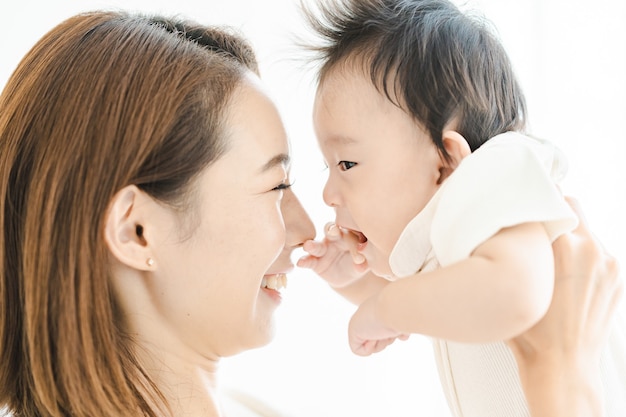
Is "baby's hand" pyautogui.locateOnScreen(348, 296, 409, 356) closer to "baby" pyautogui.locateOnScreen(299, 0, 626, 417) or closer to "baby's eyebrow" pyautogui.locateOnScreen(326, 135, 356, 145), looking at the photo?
"baby" pyautogui.locateOnScreen(299, 0, 626, 417)

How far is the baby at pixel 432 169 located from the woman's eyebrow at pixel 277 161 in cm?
8

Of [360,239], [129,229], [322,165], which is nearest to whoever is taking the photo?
[129,229]

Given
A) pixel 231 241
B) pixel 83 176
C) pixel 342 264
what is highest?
pixel 83 176

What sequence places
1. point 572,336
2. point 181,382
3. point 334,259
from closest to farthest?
point 572,336 → point 181,382 → point 334,259

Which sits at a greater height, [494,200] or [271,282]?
[494,200]

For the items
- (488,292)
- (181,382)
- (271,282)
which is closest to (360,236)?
(271,282)

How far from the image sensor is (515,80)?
1.55m

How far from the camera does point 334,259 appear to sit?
1.85 meters

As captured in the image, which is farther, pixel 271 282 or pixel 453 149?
pixel 271 282

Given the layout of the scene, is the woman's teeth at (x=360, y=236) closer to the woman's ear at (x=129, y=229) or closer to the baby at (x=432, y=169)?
the baby at (x=432, y=169)

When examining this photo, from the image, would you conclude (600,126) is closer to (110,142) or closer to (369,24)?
→ (369,24)

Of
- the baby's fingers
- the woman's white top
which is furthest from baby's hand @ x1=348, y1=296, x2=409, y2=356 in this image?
the baby's fingers

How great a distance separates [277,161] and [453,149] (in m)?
0.37

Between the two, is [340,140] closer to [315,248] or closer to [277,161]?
[277,161]
